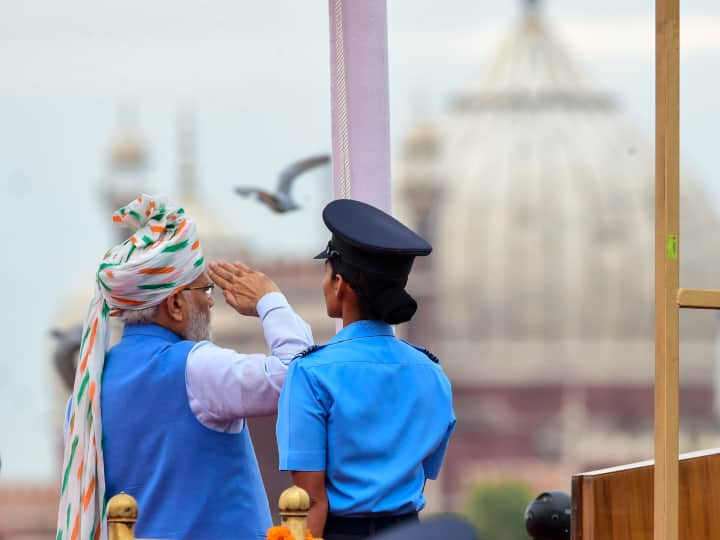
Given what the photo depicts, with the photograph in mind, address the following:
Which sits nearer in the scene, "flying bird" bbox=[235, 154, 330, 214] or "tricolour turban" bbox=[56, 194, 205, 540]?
"tricolour turban" bbox=[56, 194, 205, 540]

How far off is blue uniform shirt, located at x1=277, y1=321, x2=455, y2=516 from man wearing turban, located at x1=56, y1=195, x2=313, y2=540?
0.34ft

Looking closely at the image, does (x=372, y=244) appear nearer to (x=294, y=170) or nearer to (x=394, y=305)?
(x=394, y=305)

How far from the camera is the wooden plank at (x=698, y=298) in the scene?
1642 millimetres

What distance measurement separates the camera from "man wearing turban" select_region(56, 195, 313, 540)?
6.09 ft

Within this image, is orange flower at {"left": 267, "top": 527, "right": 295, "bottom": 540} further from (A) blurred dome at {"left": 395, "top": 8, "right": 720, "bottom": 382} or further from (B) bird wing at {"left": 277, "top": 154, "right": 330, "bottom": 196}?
(A) blurred dome at {"left": 395, "top": 8, "right": 720, "bottom": 382}

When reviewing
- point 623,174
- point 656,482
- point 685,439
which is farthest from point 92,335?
point 623,174

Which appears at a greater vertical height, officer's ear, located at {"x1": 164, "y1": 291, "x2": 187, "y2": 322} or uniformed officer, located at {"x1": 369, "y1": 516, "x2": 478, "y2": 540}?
officer's ear, located at {"x1": 164, "y1": 291, "x2": 187, "y2": 322}

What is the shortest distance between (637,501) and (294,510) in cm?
64

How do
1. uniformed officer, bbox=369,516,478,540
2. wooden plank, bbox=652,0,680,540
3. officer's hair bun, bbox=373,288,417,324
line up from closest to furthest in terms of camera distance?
uniformed officer, bbox=369,516,478,540 < wooden plank, bbox=652,0,680,540 < officer's hair bun, bbox=373,288,417,324

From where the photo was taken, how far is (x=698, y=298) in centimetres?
166

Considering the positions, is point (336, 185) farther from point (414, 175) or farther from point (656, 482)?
point (414, 175)

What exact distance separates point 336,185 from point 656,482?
628 millimetres

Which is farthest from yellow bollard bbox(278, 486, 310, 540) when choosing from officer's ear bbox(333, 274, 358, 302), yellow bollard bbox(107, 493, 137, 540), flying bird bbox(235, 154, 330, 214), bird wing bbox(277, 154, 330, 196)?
flying bird bbox(235, 154, 330, 214)

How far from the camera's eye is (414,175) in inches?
1516
